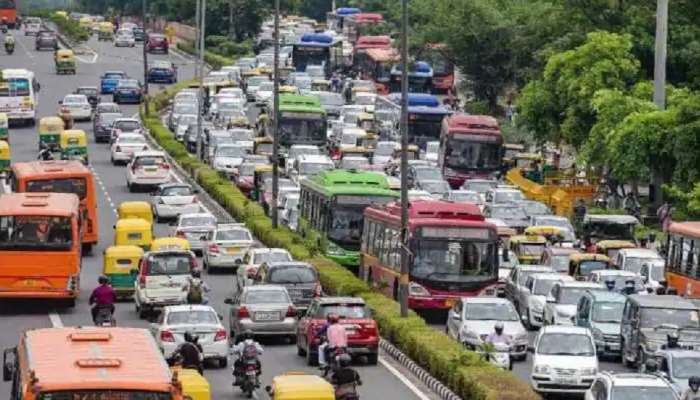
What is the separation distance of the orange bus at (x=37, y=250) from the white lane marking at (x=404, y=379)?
30.4 feet

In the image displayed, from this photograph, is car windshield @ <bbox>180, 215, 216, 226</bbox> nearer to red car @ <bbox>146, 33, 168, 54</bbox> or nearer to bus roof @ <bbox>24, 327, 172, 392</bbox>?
bus roof @ <bbox>24, 327, 172, 392</bbox>

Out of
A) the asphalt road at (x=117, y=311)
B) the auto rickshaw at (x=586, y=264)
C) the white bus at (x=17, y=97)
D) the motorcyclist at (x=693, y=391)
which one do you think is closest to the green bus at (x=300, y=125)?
the asphalt road at (x=117, y=311)

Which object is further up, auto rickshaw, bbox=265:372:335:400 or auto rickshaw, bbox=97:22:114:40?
auto rickshaw, bbox=265:372:335:400

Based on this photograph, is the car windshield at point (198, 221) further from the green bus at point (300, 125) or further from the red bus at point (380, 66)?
the red bus at point (380, 66)

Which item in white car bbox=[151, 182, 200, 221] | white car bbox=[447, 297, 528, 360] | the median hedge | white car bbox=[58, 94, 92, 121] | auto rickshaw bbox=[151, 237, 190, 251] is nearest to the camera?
the median hedge

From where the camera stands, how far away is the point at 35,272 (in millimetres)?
49000

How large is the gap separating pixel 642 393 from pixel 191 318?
11.2 meters

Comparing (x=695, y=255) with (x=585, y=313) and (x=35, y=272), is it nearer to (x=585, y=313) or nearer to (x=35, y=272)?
(x=585, y=313)

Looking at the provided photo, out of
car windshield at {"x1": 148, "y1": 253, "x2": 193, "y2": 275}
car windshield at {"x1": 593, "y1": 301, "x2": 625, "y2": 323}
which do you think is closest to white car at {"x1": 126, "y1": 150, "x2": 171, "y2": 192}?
car windshield at {"x1": 148, "y1": 253, "x2": 193, "y2": 275}

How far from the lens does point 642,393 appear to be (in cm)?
3309

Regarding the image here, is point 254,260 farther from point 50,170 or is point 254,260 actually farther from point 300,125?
point 300,125

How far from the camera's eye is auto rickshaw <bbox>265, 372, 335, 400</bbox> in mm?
31906

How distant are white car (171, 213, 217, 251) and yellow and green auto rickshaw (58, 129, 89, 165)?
72.5 feet

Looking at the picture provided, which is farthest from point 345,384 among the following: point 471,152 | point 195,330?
point 471,152
